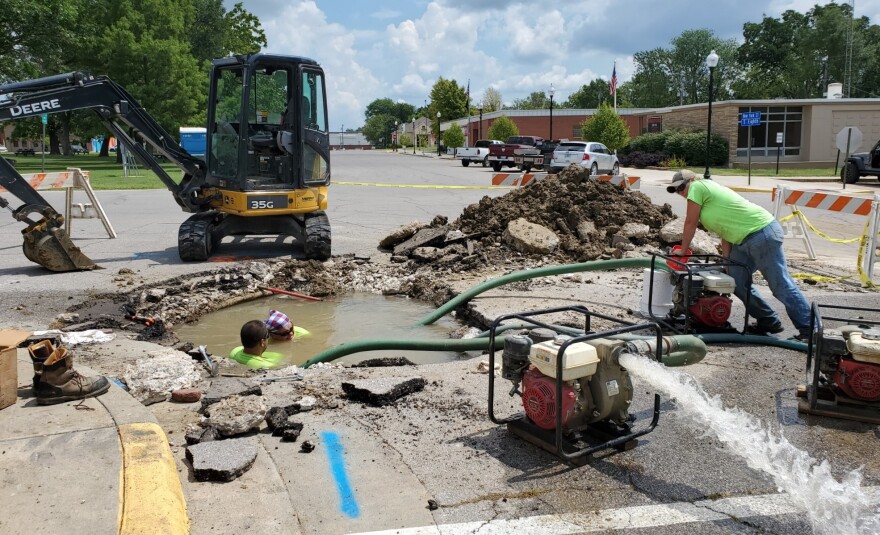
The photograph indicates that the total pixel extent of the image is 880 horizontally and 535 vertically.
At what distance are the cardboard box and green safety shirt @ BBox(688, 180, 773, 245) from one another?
5887mm

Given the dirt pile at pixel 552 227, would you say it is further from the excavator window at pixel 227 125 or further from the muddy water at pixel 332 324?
the excavator window at pixel 227 125

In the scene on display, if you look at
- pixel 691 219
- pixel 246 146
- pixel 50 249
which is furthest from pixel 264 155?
pixel 691 219

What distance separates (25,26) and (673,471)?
41.6 metres

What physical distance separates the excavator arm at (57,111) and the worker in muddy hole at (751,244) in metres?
7.87

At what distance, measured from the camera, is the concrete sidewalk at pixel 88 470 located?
3.39 m

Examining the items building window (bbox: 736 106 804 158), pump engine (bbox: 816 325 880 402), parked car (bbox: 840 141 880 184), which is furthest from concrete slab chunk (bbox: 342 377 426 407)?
building window (bbox: 736 106 804 158)

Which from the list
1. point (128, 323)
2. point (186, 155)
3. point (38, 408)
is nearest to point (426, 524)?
point (38, 408)

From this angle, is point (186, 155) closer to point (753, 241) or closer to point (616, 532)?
point (753, 241)

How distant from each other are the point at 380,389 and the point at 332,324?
372 centimetres

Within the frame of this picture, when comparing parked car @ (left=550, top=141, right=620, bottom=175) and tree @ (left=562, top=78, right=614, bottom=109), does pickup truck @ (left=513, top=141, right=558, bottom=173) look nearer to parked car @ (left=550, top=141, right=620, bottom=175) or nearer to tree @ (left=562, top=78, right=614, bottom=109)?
parked car @ (left=550, top=141, right=620, bottom=175)

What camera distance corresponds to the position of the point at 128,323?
8070mm

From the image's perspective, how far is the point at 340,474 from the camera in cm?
420

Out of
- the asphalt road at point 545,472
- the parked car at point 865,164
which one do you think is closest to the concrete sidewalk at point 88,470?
the asphalt road at point 545,472

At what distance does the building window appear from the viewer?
4372cm
